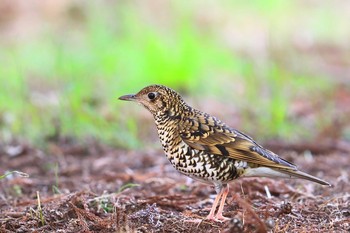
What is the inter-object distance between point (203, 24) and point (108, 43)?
4.26m

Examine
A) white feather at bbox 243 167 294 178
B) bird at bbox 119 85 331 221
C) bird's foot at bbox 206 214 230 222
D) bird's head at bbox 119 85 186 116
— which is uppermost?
bird's head at bbox 119 85 186 116

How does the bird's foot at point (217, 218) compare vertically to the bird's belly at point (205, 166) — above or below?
below

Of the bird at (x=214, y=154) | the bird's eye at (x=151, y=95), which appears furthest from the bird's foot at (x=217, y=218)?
the bird's eye at (x=151, y=95)

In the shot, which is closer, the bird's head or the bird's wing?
the bird's wing

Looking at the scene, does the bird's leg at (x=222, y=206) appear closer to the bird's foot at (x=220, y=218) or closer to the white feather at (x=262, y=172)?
the bird's foot at (x=220, y=218)

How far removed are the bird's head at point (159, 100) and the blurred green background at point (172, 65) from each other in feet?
9.54

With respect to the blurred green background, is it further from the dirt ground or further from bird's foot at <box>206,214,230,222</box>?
bird's foot at <box>206,214,230,222</box>

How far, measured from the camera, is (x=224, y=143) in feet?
17.4

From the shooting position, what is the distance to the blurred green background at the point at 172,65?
900 centimetres

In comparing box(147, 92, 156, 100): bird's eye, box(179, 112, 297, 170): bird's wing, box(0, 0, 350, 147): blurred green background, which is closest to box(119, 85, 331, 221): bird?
box(179, 112, 297, 170): bird's wing

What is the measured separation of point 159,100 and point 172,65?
565 centimetres

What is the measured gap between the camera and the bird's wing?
525 cm

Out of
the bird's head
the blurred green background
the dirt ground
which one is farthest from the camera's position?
the blurred green background

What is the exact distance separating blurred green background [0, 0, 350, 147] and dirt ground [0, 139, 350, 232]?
24.9 inches
